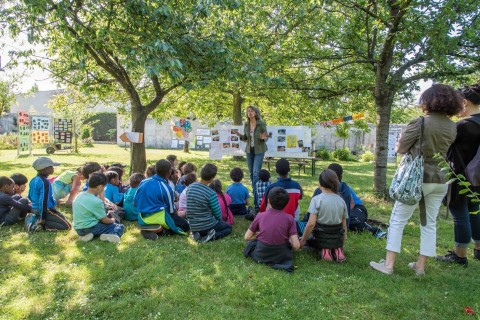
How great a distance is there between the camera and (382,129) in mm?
7605

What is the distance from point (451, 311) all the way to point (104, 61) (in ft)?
27.2

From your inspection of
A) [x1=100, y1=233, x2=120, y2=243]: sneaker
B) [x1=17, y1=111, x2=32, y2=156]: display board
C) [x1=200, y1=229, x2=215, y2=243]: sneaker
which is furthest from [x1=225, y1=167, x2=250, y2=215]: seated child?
[x1=17, y1=111, x2=32, y2=156]: display board

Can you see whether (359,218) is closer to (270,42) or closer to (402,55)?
(402,55)

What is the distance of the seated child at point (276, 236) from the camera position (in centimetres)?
374

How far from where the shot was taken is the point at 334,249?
4047mm

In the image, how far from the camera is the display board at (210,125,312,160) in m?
11.7

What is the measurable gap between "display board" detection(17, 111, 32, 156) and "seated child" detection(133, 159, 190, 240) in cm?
1350

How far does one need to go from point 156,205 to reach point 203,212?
0.68 metres

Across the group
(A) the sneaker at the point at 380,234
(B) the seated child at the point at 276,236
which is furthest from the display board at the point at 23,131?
(A) the sneaker at the point at 380,234

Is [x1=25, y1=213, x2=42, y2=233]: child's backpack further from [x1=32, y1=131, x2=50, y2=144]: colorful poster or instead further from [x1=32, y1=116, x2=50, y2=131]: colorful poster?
[x1=32, y1=131, x2=50, y2=144]: colorful poster

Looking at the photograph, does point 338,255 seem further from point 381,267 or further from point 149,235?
point 149,235

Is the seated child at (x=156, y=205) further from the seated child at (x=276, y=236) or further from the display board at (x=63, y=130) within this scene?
the display board at (x=63, y=130)

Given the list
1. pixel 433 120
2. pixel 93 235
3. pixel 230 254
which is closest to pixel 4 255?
pixel 93 235

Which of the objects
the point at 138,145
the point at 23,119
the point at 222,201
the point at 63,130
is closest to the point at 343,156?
the point at 138,145
